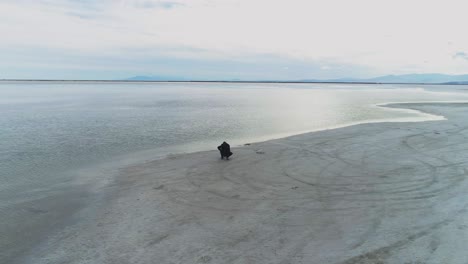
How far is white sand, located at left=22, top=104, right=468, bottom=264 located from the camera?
7953mm

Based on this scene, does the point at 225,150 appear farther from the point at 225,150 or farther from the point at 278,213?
the point at 278,213

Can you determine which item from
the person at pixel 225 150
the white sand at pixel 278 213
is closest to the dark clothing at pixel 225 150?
the person at pixel 225 150

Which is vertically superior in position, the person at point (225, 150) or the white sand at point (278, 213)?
the person at point (225, 150)

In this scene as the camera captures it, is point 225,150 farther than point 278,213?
Yes

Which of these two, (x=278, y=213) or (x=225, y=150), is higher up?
(x=225, y=150)

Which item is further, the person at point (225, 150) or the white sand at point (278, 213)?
the person at point (225, 150)

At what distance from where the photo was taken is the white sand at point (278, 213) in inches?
313

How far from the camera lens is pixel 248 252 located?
7.95 m

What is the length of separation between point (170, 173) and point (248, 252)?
745 centimetres

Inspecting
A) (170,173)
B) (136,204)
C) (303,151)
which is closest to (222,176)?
(170,173)

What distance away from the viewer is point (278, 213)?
10141mm

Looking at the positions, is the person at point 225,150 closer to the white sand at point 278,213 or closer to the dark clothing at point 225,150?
the dark clothing at point 225,150

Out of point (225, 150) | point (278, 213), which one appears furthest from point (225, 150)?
point (278, 213)

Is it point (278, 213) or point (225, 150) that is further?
point (225, 150)
